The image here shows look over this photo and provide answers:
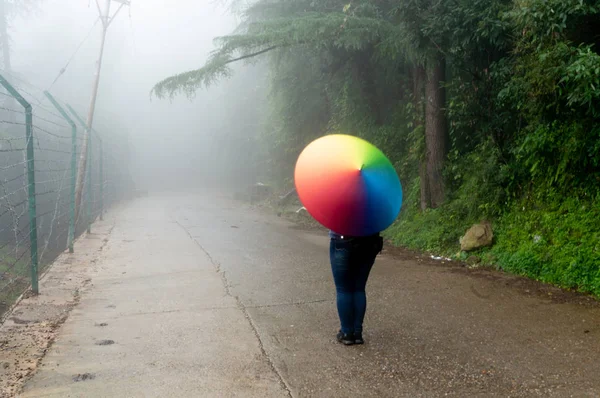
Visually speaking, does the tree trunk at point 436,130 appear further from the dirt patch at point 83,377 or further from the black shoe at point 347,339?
the dirt patch at point 83,377

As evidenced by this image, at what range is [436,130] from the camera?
31.1 feet

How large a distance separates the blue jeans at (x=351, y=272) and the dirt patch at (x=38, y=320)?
2022 mm

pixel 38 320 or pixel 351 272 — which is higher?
pixel 351 272

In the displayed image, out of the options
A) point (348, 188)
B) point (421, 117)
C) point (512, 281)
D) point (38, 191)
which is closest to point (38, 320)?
point (348, 188)

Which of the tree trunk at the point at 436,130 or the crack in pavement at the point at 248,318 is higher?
the tree trunk at the point at 436,130

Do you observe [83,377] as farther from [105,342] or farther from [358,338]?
[358,338]

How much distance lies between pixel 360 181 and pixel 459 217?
5717 mm

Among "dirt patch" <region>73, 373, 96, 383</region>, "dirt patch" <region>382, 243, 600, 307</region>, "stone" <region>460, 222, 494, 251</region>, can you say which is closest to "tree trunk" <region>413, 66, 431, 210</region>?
"dirt patch" <region>382, 243, 600, 307</region>

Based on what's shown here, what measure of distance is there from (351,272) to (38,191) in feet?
52.8

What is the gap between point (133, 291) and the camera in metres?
6.11

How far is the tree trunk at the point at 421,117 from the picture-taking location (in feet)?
32.5

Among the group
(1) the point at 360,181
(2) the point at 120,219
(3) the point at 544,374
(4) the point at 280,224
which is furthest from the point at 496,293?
(2) the point at 120,219

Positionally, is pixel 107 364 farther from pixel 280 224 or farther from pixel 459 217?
pixel 280 224

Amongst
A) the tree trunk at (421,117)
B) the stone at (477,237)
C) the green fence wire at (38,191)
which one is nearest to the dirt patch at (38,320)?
the green fence wire at (38,191)
